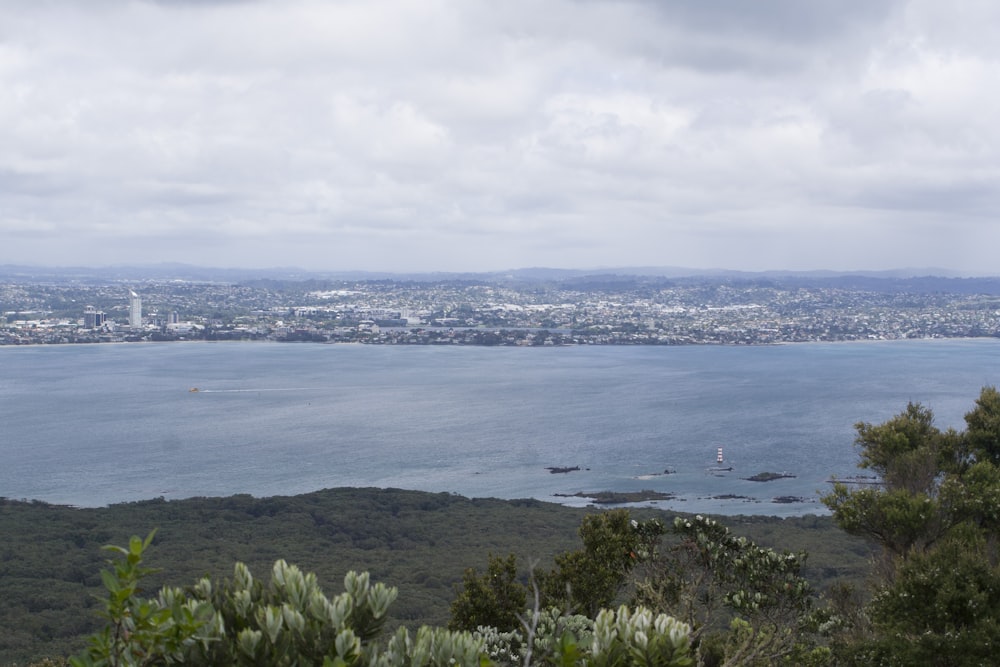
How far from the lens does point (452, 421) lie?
166ft

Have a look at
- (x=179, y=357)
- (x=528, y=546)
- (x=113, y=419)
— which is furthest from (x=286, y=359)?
(x=528, y=546)

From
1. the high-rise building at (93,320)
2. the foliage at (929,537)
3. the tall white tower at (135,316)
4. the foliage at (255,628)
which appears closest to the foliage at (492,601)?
the foliage at (929,537)

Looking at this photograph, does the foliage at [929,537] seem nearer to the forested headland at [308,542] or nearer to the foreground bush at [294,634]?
the foreground bush at [294,634]

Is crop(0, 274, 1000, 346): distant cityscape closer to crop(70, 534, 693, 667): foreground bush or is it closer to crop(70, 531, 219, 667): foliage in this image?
crop(70, 534, 693, 667): foreground bush

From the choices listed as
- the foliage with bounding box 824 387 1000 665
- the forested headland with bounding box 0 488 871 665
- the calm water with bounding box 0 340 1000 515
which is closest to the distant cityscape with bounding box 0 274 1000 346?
the calm water with bounding box 0 340 1000 515

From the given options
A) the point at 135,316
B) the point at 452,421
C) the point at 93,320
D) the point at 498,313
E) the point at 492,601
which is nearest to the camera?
the point at 492,601

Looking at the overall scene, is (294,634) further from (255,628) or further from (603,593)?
(603,593)

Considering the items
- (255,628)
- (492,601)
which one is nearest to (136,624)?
(255,628)

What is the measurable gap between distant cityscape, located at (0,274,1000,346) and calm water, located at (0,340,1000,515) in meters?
18.5

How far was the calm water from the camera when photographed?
37938 millimetres

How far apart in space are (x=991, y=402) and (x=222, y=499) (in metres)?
26.4

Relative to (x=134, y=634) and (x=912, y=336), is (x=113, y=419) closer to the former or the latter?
(x=134, y=634)

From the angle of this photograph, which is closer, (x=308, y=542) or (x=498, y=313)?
(x=308, y=542)

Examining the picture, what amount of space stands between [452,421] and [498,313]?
79233 millimetres
